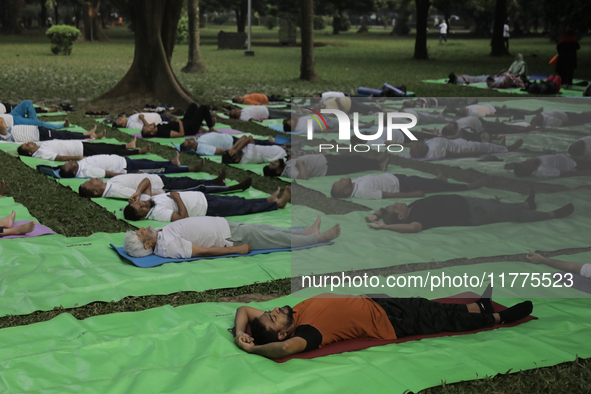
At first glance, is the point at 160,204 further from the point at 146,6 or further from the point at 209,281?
the point at 146,6

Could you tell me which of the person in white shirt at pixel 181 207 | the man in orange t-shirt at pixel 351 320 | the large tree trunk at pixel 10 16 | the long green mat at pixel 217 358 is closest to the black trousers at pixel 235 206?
the person in white shirt at pixel 181 207

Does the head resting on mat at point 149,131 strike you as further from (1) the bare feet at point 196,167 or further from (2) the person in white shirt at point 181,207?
(2) the person in white shirt at point 181,207

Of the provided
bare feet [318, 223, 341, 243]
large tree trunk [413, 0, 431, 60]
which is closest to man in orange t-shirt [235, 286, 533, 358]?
bare feet [318, 223, 341, 243]

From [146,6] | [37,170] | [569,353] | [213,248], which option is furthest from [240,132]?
[569,353]

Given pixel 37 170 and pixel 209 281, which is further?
pixel 37 170

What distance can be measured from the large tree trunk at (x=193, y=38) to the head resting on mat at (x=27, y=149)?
11.6 m

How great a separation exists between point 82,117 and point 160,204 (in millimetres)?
7384

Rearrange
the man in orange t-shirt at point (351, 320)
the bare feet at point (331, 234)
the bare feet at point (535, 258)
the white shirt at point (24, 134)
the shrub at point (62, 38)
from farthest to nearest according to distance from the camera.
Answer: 1. the shrub at point (62, 38)
2. the white shirt at point (24, 134)
3. the bare feet at point (331, 234)
4. the bare feet at point (535, 258)
5. the man in orange t-shirt at point (351, 320)

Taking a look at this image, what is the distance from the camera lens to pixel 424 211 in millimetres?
5117

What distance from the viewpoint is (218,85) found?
18.1 m

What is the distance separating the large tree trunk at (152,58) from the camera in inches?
550

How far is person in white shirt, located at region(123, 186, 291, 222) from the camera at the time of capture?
20.9ft

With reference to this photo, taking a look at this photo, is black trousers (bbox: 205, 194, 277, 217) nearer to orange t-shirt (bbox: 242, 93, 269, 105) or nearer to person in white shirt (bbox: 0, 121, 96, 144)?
person in white shirt (bbox: 0, 121, 96, 144)

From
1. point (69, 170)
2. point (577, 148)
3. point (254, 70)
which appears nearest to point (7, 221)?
point (69, 170)
